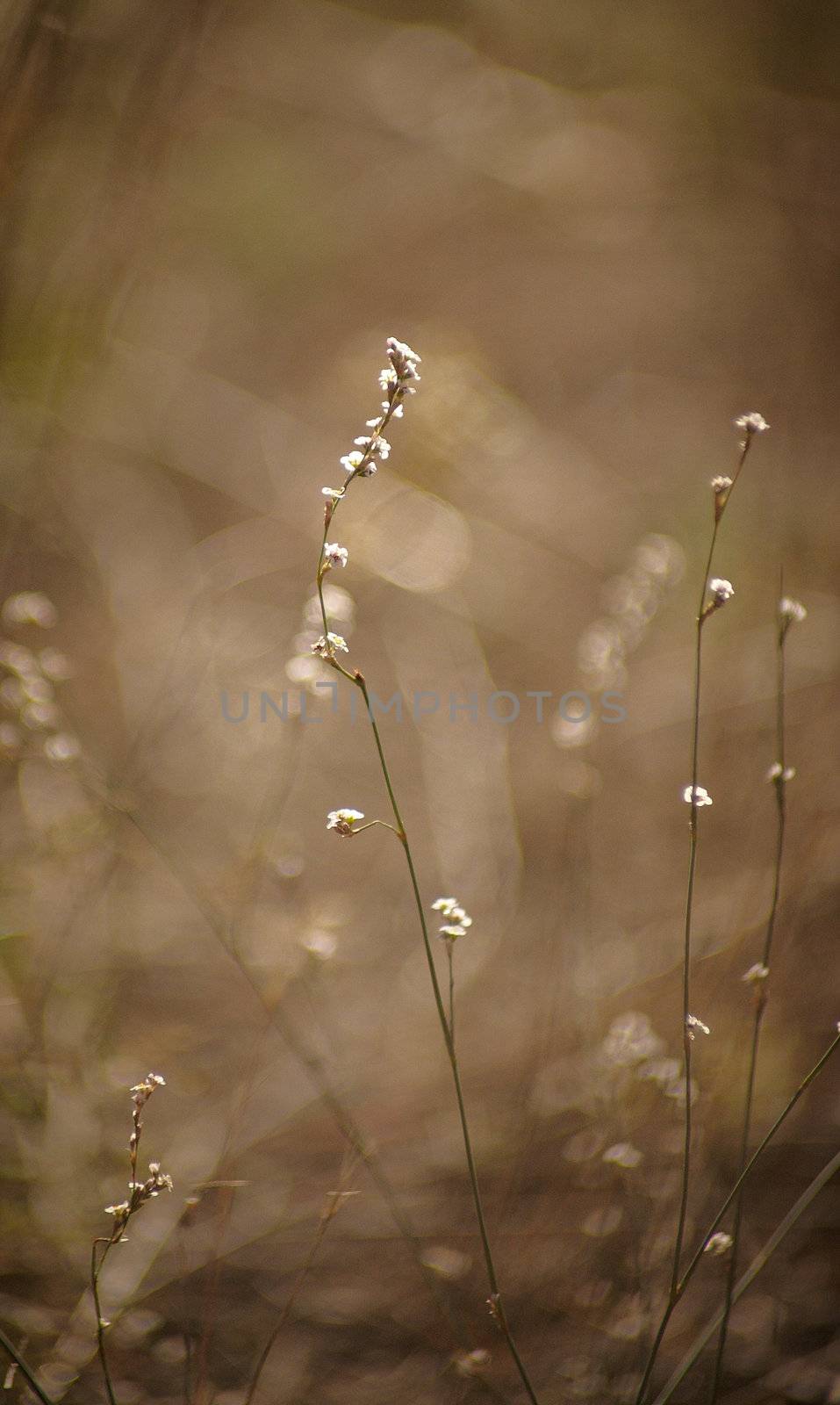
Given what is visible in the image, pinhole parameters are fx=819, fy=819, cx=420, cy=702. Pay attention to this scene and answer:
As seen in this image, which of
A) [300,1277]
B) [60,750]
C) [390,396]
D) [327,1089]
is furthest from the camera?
[327,1089]

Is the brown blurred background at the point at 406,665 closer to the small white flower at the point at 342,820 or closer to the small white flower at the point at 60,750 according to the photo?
the small white flower at the point at 60,750

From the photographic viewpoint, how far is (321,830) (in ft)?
6.18

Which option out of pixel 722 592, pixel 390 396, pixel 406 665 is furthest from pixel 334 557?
pixel 406 665

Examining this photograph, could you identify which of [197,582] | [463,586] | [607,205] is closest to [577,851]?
[463,586]

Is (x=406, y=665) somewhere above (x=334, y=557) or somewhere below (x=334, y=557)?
above

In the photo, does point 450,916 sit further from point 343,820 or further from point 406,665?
point 406,665

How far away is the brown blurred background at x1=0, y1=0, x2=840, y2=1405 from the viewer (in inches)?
43.9

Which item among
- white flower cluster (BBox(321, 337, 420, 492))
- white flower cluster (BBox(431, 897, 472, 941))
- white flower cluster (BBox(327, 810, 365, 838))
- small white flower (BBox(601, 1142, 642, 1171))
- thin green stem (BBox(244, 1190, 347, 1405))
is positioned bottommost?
thin green stem (BBox(244, 1190, 347, 1405))

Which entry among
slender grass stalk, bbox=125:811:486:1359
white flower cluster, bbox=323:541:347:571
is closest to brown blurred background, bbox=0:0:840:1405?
slender grass stalk, bbox=125:811:486:1359

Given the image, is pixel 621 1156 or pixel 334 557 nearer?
pixel 334 557

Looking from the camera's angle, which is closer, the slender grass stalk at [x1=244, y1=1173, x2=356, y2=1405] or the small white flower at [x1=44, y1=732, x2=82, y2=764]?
the slender grass stalk at [x1=244, y1=1173, x2=356, y2=1405]

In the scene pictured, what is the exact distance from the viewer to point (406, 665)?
2191 millimetres

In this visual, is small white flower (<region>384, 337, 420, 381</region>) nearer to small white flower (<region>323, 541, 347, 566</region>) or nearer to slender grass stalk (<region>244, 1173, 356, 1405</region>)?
small white flower (<region>323, 541, 347, 566</region>)

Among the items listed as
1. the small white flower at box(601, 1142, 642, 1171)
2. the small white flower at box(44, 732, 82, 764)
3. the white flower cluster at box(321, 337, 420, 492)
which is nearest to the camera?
the white flower cluster at box(321, 337, 420, 492)
